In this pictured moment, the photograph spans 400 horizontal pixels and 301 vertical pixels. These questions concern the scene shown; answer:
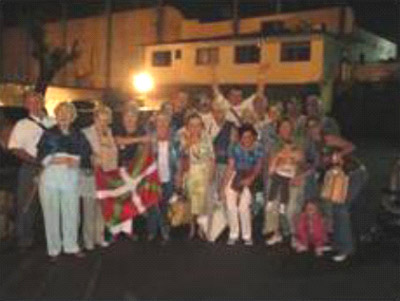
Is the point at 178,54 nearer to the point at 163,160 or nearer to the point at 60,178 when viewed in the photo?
the point at 163,160

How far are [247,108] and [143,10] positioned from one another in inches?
1469

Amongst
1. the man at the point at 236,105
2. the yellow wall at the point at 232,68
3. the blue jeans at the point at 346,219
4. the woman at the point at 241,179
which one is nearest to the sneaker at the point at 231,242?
the woman at the point at 241,179

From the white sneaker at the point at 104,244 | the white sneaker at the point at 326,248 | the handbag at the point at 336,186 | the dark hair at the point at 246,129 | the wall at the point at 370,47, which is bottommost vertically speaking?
the white sneaker at the point at 104,244

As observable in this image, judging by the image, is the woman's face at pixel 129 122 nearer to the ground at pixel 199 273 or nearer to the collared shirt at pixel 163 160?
the collared shirt at pixel 163 160

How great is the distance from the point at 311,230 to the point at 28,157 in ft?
9.98

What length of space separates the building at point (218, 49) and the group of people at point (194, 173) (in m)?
20.2

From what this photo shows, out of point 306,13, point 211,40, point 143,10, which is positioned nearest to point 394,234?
point 211,40

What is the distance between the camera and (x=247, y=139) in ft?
32.2

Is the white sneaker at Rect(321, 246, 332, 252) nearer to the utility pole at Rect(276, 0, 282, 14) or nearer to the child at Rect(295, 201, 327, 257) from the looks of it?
the child at Rect(295, 201, 327, 257)

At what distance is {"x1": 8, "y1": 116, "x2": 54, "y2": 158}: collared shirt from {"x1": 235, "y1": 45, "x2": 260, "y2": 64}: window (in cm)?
2728

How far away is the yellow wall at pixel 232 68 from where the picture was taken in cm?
3416

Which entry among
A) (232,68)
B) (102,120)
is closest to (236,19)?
(232,68)

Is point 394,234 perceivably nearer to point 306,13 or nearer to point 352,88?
point 352,88

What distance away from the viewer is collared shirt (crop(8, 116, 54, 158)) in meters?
9.02
